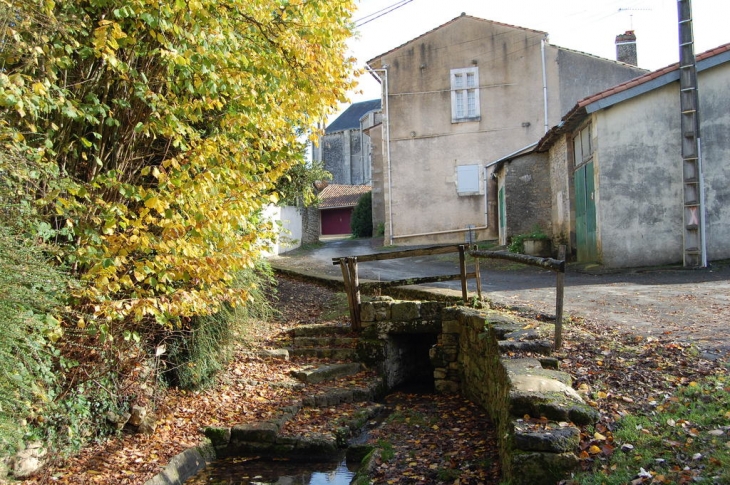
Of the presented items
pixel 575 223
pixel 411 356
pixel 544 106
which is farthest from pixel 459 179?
pixel 411 356

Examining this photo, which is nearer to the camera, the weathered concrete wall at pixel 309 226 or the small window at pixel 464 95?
the small window at pixel 464 95

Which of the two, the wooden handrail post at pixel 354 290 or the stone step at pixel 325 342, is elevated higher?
the wooden handrail post at pixel 354 290

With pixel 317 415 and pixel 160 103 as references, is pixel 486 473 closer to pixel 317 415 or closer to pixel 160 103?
pixel 317 415

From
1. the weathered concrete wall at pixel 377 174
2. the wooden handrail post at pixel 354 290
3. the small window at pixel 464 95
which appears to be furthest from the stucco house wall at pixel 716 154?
the weathered concrete wall at pixel 377 174

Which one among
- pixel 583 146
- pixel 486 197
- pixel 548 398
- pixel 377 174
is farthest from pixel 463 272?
pixel 377 174

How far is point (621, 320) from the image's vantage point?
6809 millimetres

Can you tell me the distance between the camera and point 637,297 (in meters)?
8.58

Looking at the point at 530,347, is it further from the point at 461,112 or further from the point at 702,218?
the point at 461,112

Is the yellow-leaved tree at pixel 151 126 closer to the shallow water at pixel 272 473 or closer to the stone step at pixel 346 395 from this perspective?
the shallow water at pixel 272 473

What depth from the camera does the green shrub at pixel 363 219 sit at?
31469mm

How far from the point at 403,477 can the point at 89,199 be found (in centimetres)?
335

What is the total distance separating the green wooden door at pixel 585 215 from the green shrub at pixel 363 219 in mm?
17799

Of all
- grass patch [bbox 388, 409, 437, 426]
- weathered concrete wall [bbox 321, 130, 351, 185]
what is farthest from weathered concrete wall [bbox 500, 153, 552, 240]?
weathered concrete wall [bbox 321, 130, 351, 185]

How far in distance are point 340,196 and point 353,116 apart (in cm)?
1602
